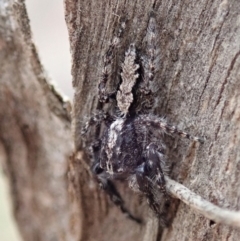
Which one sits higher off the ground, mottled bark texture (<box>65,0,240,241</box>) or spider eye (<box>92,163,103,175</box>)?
mottled bark texture (<box>65,0,240,241</box>)

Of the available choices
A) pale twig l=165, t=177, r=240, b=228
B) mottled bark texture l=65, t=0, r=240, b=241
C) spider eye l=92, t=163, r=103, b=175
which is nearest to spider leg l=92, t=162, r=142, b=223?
spider eye l=92, t=163, r=103, b=175

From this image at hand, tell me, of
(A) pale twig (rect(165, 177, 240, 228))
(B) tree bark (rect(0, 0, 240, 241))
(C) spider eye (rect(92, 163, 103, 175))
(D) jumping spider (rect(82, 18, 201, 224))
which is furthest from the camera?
(C) spider eye (rect(92, 163, 103, 175))

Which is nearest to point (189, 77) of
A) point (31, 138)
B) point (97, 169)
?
point (97, 169)

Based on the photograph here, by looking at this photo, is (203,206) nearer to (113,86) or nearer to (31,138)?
(113,86)

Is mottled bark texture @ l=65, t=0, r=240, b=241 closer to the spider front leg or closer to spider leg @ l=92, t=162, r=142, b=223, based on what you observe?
the spider front leg

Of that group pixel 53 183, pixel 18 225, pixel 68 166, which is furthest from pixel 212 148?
pixel 18 225

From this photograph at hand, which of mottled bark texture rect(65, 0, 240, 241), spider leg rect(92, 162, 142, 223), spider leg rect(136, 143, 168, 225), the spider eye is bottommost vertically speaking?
spider leg rect(92, 162, 142, 223)

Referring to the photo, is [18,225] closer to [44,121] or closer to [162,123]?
[44,121]
